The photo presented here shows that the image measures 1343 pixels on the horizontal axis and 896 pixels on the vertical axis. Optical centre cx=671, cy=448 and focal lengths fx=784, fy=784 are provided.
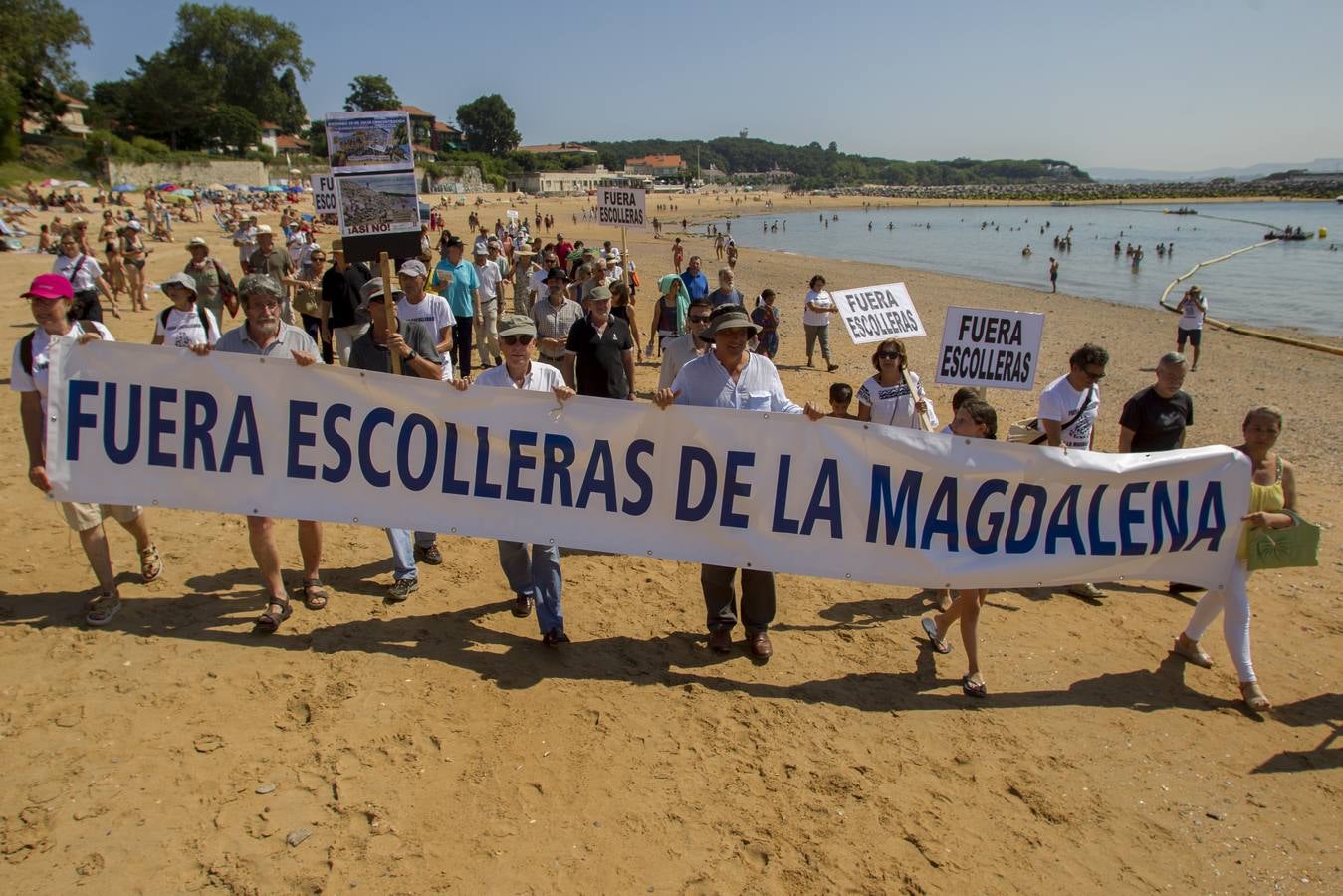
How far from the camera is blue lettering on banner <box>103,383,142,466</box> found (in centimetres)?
495

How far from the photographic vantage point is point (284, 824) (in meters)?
3.67

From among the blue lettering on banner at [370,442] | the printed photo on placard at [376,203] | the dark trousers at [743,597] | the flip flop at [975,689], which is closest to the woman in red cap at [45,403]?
the blue lettering on banner at [370,442]

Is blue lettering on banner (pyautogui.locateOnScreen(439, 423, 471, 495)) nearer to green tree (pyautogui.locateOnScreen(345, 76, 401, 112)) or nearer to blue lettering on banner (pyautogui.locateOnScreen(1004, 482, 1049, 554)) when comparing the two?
blue lettering on banner (pyautogui.locateOnScreen(1004, 482, 1049, 554))

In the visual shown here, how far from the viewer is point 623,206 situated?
1199 cm

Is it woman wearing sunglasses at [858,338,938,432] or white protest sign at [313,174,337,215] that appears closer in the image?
woman wearing sunglasses at [858,338,938,432]

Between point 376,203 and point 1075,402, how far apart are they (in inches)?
220

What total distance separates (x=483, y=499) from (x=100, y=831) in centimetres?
245

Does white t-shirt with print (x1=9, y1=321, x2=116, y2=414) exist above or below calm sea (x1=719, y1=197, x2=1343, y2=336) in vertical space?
below

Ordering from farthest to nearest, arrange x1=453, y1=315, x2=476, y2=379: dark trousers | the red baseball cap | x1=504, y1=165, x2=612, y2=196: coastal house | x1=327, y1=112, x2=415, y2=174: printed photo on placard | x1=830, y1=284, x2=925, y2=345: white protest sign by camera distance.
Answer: x1=504, y1=165, x2=612, y2=196: coastal house → x1=453, y1=315, x2=476, y2=379: dark trousers → x1=830, y1=284, x2=925, y2=345: white protest sign → x1=327, y1=112, x2=415, y2=174: printed photo on placard → the red baseball cap

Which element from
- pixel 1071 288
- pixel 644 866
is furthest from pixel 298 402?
pixel 1071 288

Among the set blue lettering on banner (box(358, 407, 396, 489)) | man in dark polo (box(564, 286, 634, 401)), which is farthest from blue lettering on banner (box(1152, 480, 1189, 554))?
blue lettering on banner (box(358, 407, 396, 489))

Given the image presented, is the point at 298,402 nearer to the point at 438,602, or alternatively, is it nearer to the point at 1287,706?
the point at 438,602

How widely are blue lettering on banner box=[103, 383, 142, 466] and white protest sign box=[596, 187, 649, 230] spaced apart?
26.4 feet

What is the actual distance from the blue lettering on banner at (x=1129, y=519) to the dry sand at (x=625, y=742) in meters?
0.96
